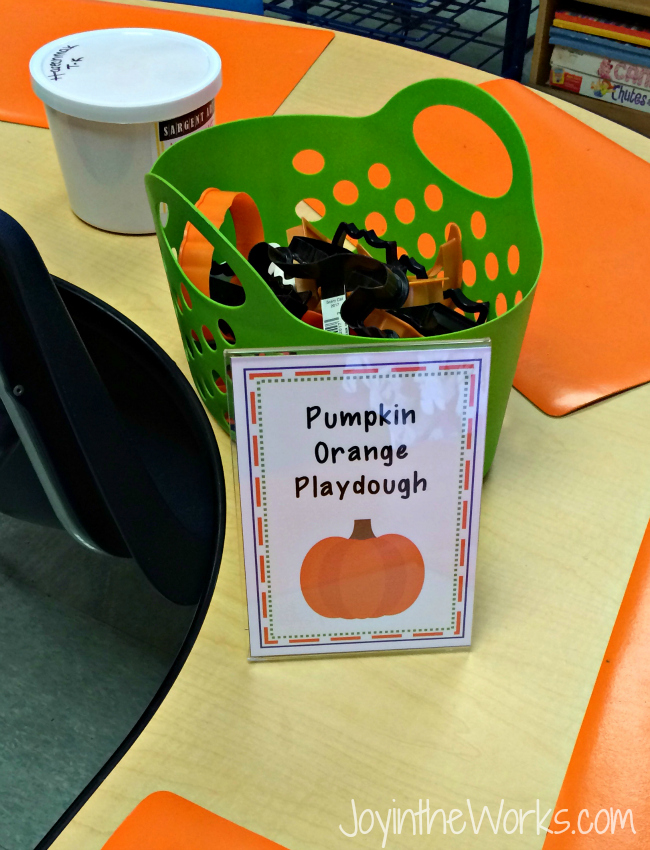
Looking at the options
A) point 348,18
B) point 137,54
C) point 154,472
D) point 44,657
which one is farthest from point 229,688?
point 348,18

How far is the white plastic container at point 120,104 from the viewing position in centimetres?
78

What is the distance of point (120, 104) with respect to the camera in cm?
77

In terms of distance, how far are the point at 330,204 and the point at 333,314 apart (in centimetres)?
21

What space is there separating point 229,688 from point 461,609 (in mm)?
171

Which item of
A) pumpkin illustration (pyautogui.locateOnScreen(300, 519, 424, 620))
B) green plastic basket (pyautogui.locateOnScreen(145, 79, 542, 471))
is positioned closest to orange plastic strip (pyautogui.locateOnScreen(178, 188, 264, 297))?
green plastic basket (pyautogui.locateOnScreen(145, 79, 542, 471))

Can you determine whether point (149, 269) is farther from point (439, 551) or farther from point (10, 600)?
point (10, 600)

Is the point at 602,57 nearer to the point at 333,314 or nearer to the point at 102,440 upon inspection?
the point at 333,314

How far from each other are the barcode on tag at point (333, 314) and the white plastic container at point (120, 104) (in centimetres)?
31

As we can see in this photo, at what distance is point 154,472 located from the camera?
921 mm

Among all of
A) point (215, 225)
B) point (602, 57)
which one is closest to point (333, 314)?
point (215, 225)

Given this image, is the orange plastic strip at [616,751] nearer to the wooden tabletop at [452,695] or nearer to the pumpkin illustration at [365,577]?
the wooden tabletop at [452,695]

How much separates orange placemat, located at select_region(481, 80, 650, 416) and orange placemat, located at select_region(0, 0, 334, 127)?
1.08 feet

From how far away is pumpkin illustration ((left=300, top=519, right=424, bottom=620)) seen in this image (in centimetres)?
55

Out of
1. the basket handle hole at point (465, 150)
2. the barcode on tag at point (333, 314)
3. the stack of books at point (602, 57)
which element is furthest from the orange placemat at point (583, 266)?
the stack of books at point (602, 57)
